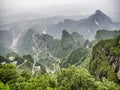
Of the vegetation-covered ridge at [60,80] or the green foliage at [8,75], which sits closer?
the vegetation-covered ridge at [60,80]

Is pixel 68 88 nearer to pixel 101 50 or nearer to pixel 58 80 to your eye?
pixel 58 80

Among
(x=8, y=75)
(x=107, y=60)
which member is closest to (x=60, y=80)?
(x=8, y=75)

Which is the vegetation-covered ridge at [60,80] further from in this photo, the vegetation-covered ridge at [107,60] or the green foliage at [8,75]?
the vegetation-covered ridge at [107,60]

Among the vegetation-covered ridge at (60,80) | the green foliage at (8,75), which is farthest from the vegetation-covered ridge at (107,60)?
the green foliage at (8,75)

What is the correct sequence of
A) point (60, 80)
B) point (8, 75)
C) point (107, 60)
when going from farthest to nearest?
point (107, 60) < point (60, 80) < point (8, 75)

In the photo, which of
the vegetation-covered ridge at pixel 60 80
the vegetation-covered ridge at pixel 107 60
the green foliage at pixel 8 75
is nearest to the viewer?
the vegetation-covered ridge at pixel 60 80

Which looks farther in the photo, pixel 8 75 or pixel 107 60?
pixel 107 60

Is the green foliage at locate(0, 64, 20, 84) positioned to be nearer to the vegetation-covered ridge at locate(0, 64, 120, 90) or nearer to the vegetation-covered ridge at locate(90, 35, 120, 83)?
the vegetation-covered ridge at locate(0, 64, 120, 90)

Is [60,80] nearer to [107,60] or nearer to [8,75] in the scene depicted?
[8,75]

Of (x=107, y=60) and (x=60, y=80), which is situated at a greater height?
(x=60, y=80)
